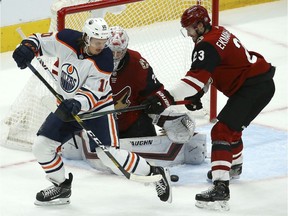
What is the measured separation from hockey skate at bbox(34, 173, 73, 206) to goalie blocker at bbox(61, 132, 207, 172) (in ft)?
1.49

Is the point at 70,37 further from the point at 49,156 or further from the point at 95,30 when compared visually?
the point at 49,156

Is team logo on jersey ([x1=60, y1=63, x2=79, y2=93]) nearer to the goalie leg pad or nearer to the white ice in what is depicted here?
the goalie leg pad

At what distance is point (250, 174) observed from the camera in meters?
6.08

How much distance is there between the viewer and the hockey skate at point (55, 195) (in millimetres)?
5609

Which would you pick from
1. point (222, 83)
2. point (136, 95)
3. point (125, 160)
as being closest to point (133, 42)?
point (136, 95)

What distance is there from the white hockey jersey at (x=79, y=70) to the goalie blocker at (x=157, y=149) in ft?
2.04

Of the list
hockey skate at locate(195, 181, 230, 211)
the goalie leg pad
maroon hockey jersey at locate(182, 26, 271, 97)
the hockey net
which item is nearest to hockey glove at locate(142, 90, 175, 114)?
maroon hockey jersey at locate(182, 26, 271, 97)

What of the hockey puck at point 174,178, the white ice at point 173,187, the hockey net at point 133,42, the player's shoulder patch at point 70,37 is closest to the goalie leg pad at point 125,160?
the white ice at point 173,187

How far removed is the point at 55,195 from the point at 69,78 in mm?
619

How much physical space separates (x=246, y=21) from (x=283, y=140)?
2861mm

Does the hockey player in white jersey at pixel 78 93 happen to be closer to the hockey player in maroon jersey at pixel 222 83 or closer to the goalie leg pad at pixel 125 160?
the goalie leg pad at pixel 125 160

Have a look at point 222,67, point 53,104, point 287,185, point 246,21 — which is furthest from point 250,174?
point 246,21

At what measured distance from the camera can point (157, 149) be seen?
613 centimetres

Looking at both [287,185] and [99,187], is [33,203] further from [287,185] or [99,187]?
[287,185]
